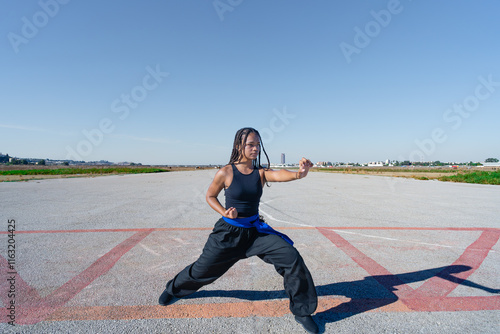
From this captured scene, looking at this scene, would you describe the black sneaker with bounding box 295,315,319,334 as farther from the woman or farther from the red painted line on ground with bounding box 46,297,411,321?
the red painted line on ground with bounding box 46,297,411,321

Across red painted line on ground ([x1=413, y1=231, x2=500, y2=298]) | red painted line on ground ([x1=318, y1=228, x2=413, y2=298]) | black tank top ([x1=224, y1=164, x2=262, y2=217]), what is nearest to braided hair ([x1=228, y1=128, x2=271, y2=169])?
black tank top ([x1=224, y1=164, x2=262, y2=217])

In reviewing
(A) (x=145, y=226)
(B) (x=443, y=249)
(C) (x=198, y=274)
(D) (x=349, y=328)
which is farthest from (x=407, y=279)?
(A) (x=145, y=226)

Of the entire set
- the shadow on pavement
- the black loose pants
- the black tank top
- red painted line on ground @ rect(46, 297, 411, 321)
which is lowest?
red painted line on ground @ rect(46, 297, 411, 321)

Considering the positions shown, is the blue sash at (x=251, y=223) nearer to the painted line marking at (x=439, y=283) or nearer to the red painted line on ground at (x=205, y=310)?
the red painted line on ground at (x=205, y=310)

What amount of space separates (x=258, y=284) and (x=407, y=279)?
6.35 feet

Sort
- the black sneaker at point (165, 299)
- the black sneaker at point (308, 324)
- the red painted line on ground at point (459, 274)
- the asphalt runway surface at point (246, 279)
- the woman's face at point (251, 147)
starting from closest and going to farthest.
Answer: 1. the black sneaker at point (308, 324)
2. the asphalt runway surface at point (246, 279)
3. the woman's face at point (251, 147)
4. the black sneaker at point (165, 299)
5. the red painted line on ground at point (459, 274)

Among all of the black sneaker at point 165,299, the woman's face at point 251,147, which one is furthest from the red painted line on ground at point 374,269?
the black sneaker at point 165,299

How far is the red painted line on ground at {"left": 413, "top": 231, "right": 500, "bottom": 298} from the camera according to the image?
120 inches

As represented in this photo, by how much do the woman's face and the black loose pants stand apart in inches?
27.7

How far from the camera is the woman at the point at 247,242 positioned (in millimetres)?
2367

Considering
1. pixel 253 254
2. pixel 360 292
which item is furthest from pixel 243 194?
pixel 360 292

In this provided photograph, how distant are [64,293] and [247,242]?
2.21m

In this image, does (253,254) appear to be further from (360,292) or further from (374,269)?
(374,269)

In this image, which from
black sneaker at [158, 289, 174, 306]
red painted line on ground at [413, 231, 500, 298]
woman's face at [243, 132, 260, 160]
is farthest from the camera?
red painted line on ground at [413, 231, 500, 298]
